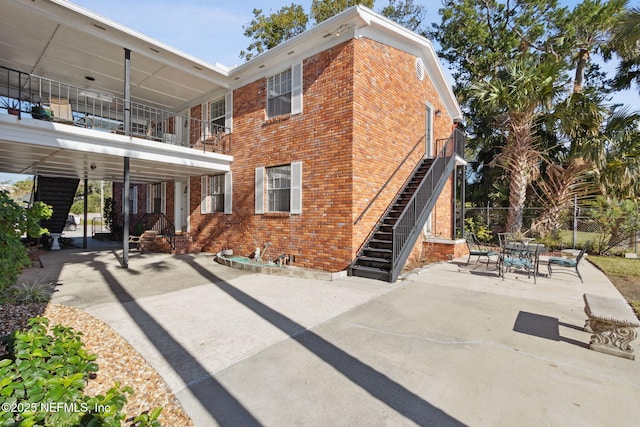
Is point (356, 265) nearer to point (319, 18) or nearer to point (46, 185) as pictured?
point (46, 185)

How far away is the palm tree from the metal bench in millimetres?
10937

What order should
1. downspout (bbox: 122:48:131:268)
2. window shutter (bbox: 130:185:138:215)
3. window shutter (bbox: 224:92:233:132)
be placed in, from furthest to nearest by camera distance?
1. window shutter (bbox: 130:185:138:215)
2. window shutter (bbox: 224:92:233:132)
3. downspout (bbox: 122:48:131:268)

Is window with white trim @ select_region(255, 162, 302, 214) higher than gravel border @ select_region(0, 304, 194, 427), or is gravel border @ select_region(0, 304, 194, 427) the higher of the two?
window with white trim @ select_region(255, 162, 302, 214)

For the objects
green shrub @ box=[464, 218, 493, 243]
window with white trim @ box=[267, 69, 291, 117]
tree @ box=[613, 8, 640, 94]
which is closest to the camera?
tree @ box=[613, 8, 640, 94]

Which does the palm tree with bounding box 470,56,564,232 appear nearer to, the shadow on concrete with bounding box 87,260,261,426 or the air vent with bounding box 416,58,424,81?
the air vent with bounding box 416,58,424,81

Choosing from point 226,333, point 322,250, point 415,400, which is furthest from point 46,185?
point 415,400

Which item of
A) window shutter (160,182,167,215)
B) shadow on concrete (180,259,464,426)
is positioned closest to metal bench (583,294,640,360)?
shadow on concrete (180,259,464,426)

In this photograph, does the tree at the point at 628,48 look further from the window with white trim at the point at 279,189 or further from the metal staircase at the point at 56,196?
the metal staircase at the point at 56,196

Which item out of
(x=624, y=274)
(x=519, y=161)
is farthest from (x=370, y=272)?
(x=519, y=161)

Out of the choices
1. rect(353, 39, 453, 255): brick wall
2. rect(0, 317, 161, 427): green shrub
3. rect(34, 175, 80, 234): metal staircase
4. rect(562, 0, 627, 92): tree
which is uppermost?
rect(562, 0, 627, 92): tree

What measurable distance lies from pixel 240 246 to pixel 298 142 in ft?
Answer: 13.8

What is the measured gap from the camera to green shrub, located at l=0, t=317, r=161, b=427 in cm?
186

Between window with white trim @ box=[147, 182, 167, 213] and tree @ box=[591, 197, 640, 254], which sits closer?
tree @ box=[591, 197, 640, 254]

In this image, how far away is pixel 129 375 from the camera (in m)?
3.03
